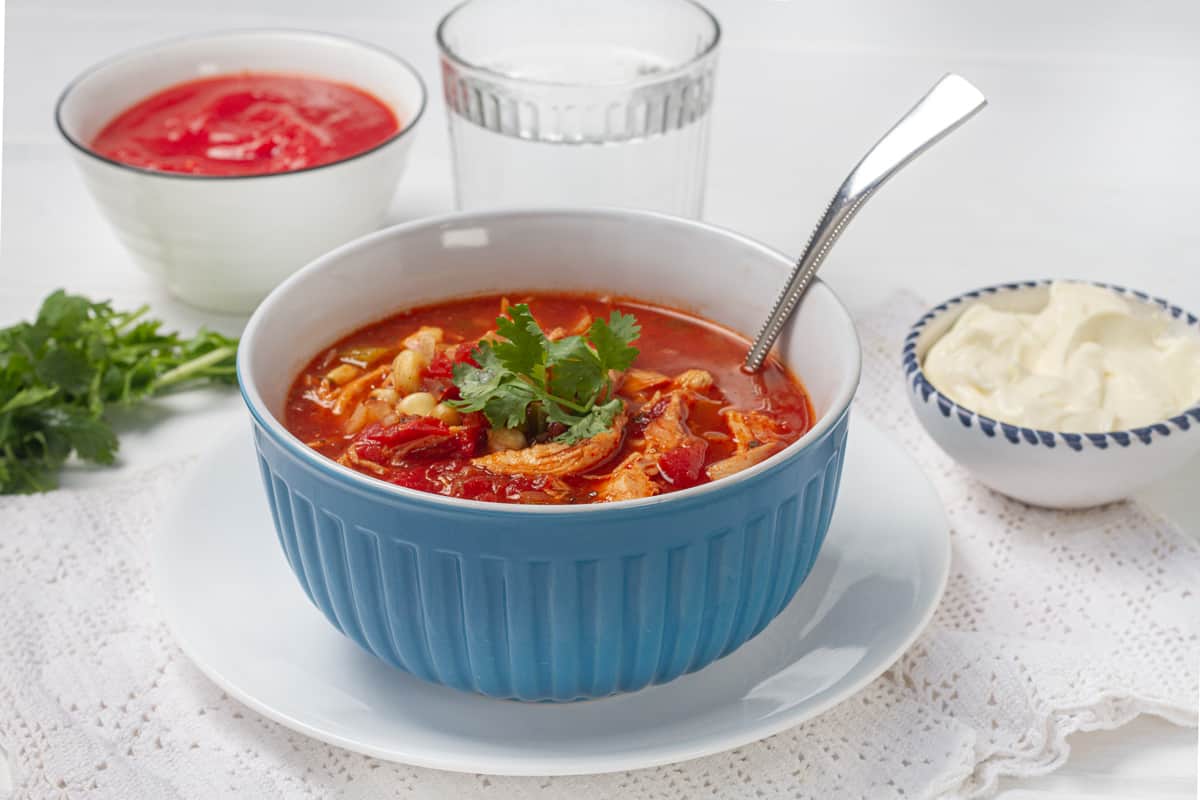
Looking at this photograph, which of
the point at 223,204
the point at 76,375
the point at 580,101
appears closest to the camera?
the point at 76,375

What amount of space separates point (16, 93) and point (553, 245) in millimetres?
2863

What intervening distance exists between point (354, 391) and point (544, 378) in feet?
1.17

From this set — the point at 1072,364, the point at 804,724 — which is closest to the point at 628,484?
the point at 804,724

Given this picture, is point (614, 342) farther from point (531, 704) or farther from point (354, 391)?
point (531, 704)

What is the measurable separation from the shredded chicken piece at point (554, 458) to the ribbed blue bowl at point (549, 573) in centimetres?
27

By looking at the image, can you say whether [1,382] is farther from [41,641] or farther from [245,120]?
[245,120]

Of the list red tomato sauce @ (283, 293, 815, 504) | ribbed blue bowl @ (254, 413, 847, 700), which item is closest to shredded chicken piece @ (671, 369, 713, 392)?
red tomato sauce @ (283, 293, 815, 504)

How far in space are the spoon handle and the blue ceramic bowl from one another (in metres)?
0.04

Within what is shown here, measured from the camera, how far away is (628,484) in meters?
2.21

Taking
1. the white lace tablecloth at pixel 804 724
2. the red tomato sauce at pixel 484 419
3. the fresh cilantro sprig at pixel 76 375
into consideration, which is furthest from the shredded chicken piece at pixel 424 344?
the fresh cilantro sprig at pixel 76 375

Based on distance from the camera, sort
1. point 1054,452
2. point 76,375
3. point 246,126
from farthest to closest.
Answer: point 246,126 → point 76,375 → point 1054,452

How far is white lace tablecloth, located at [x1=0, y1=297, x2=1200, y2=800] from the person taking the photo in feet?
7.36

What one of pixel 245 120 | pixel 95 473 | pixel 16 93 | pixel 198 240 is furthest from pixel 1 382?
pixel 16 93

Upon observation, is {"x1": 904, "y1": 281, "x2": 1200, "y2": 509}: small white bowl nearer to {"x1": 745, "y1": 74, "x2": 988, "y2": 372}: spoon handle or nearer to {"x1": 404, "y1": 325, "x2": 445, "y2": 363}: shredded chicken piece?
{"x1": 745, "y1": 74, "x2": 988, "y2": 372}: spoon handle
